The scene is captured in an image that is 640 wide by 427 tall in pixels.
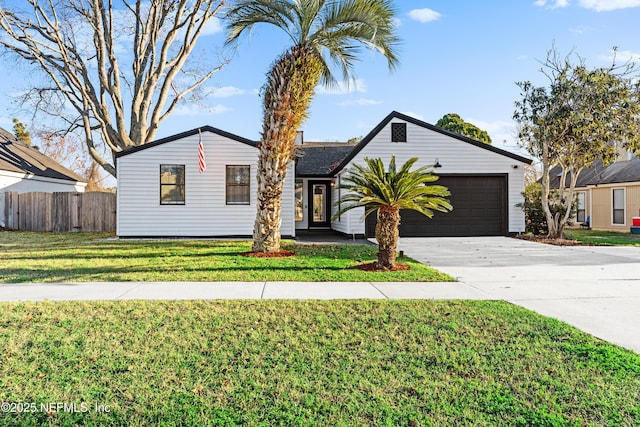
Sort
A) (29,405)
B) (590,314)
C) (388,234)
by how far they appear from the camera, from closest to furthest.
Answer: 1. (29,405)
2. (590,314)
3. (388,234)

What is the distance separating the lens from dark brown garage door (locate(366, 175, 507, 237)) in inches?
623

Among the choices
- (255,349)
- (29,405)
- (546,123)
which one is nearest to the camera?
(29,405)

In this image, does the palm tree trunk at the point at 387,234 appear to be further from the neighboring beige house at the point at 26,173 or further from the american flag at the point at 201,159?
the neighboring beige house at the point at 26,173

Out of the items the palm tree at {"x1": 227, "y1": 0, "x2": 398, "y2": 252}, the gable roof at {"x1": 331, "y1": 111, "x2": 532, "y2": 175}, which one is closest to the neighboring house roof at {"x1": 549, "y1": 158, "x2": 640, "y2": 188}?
the gable roof at {"x1": 331, "y1": 111, "x2": 532, "y2": 175}

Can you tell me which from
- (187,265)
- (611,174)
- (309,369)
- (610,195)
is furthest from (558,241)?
(309,369)

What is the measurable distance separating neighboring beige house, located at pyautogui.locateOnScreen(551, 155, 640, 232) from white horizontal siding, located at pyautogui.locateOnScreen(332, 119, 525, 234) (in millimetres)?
5792

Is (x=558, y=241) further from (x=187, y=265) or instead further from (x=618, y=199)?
(x=187, y=265)

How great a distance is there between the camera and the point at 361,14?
32.1 ft

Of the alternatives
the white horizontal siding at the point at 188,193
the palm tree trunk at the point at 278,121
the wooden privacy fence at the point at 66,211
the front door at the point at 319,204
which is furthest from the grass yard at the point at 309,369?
the wooden privacy fence at the point at 66,211

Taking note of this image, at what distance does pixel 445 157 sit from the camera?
15.6 m

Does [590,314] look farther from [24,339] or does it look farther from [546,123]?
[546,123]

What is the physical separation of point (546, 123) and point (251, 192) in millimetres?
10865

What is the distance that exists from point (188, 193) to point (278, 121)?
6325mm

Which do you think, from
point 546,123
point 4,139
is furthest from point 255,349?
point 4,139
